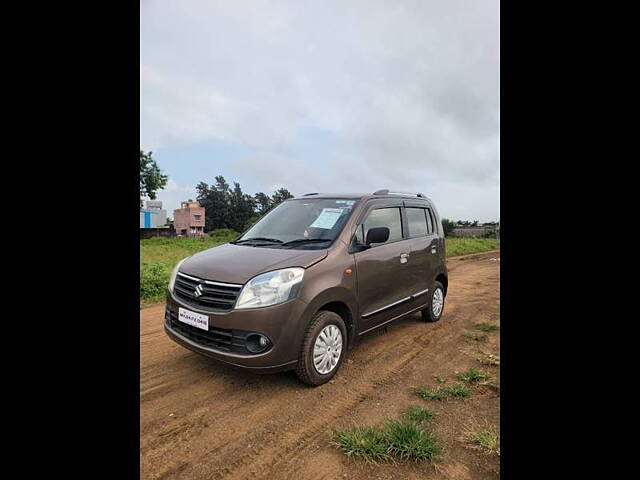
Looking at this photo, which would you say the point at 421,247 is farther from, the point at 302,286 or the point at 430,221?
the point at 302,286

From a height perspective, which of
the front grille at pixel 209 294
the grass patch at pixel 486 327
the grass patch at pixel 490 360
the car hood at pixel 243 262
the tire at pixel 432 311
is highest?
the car hood at pixel 243 262

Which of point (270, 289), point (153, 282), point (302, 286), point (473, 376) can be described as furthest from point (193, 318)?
point (153, 282)

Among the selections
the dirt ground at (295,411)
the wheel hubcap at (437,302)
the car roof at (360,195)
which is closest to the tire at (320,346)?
the dirt ground at (295,411)

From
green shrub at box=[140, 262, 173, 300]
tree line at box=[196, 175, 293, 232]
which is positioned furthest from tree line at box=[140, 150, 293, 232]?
green shrub at box=[140, 262, 173, 300]

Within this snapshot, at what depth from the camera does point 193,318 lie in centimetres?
301

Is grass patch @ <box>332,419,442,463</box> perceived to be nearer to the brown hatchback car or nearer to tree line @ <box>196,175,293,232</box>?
the brown hatchback car

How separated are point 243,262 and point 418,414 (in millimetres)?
1884

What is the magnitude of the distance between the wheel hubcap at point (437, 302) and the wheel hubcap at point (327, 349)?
2.28 meters

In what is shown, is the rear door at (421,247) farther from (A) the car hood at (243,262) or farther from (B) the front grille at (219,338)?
(B) the front grille at (219,338)

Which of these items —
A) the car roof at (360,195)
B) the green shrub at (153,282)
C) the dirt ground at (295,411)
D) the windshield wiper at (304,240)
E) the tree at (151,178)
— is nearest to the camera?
the dirt ground at (295,411)

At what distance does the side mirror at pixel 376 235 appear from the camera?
346cm

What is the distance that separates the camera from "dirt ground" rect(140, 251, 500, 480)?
213cm
